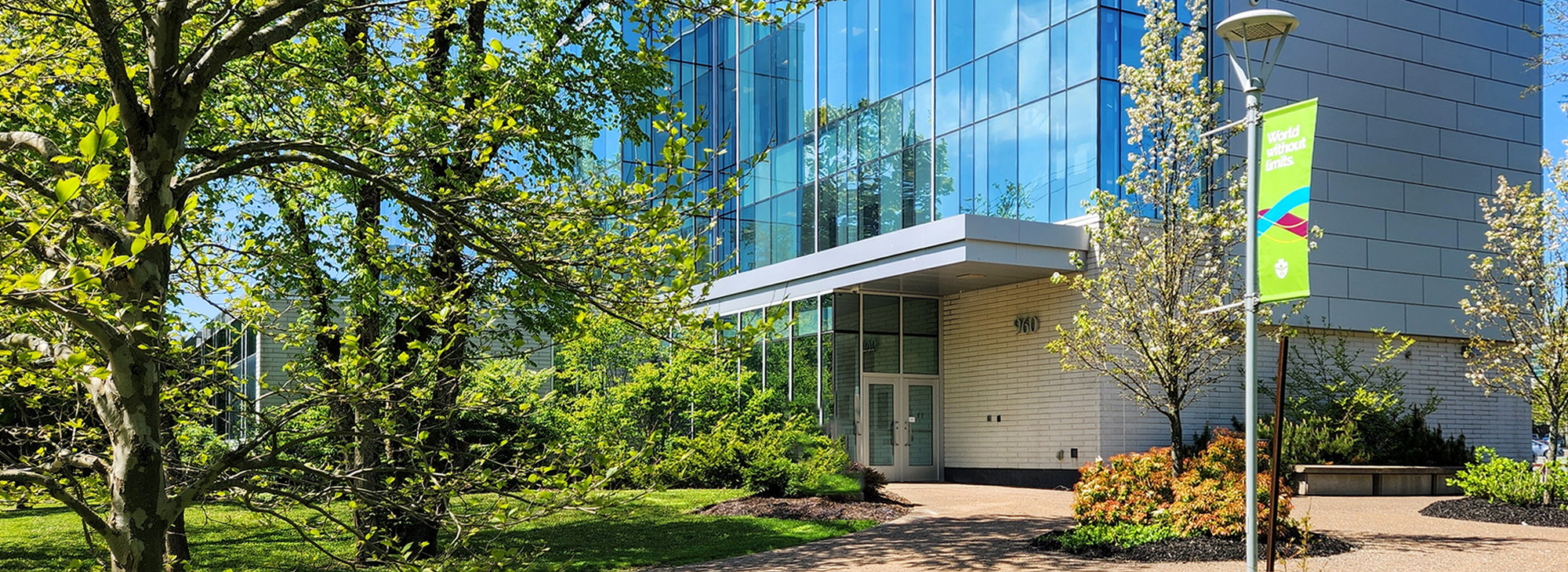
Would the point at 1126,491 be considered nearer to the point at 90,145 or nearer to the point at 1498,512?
the point at 1498,512

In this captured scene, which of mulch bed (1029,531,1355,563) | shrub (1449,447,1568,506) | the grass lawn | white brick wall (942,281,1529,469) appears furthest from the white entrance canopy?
mulch bed (1029,531,1355,563)

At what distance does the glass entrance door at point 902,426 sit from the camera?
23.6m

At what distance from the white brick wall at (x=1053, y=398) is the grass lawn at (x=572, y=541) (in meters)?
6.39

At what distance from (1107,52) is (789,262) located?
7.46 metres

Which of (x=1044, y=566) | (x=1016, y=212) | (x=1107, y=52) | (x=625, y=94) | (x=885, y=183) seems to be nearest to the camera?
(x=1044, y=566)

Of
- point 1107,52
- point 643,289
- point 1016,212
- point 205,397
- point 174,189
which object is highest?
point 1107,52

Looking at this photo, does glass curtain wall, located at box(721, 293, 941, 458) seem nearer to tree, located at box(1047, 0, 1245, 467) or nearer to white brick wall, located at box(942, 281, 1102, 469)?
white brick wall, located at box(942, 281, 1102, 469)

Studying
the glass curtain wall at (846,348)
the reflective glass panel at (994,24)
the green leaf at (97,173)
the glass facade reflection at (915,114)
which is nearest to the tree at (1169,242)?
the glass facade reflection at (915,114)

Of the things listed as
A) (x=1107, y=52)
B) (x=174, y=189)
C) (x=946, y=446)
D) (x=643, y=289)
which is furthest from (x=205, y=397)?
(x=946, y=446)

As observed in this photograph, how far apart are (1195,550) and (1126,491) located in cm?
144

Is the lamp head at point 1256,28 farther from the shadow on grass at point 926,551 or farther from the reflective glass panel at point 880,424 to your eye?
the reflective glass panel at point 880,424

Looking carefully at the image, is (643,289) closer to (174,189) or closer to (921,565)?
(174,189)

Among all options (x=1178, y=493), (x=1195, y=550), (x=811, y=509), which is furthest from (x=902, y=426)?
(x=1195, y=550)

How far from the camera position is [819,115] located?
25.8 meters
